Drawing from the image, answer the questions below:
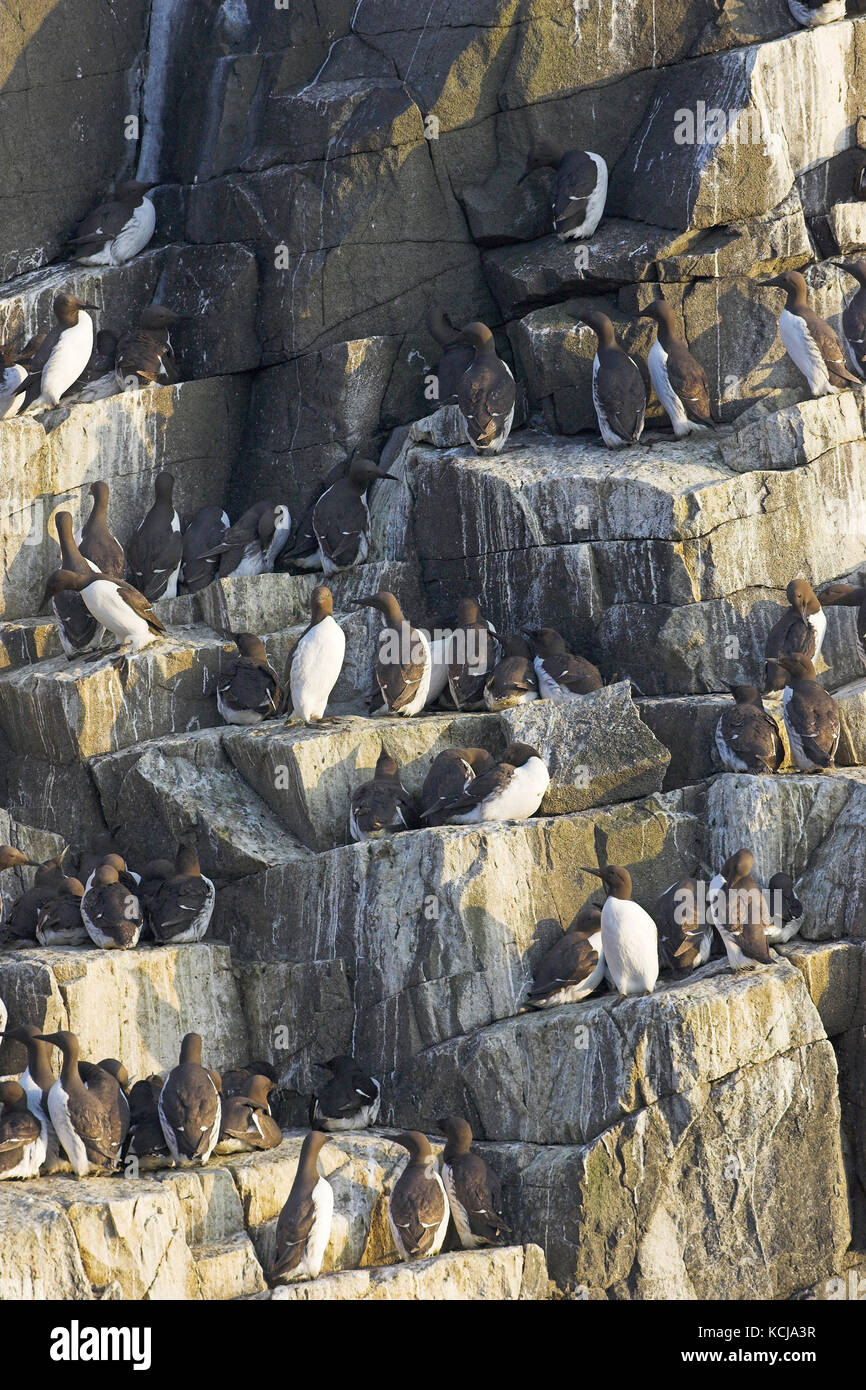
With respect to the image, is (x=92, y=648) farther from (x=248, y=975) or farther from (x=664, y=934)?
(x=664, y=934)

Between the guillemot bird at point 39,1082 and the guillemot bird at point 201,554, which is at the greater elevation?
the guillemot bird at point 201,554

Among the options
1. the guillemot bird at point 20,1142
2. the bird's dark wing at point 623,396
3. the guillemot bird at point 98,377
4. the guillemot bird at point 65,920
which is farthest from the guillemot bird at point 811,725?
the guillemot bird at point 98,377

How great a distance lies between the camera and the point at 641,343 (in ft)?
51.4

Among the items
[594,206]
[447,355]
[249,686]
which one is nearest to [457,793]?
[249,686]

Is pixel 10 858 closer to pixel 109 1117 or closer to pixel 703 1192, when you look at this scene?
pixel 109 1117

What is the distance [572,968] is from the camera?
1202 centimetres

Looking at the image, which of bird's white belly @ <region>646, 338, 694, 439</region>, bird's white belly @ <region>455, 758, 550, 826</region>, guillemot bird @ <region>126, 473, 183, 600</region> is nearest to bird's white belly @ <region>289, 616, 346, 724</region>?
bird's white belly @ <region>455, 758, 550, 826</region>

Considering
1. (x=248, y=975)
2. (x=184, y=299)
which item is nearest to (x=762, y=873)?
(x=248, y=975)

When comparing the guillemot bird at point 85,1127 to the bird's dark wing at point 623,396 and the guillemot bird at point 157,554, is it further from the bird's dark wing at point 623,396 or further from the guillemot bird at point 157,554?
the bird's dark wing at point 623,396

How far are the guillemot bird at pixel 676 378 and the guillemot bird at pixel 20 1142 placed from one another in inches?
285

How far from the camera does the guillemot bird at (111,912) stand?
12203 millimetres

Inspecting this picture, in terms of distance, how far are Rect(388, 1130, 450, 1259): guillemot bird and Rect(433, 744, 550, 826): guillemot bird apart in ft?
7.40

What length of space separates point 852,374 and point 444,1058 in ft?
20.6

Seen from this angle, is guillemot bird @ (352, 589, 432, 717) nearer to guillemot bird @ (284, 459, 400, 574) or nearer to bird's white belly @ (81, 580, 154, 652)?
guillemot bird @ (284, 459, 400, 574)
